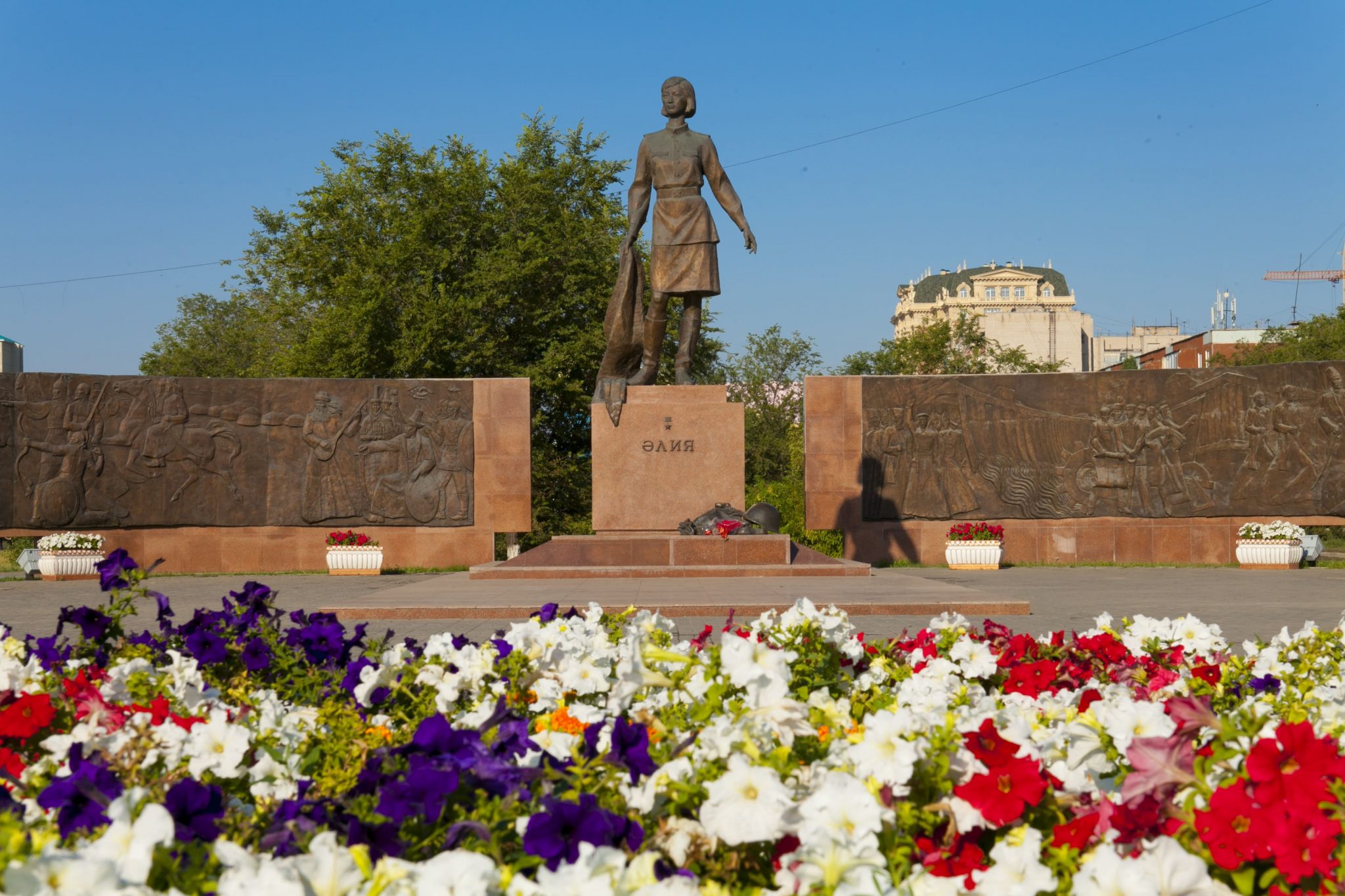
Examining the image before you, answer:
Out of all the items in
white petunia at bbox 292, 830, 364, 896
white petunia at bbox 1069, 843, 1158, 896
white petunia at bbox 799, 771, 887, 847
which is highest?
white petunia at bbox 799, 771, 887, 847

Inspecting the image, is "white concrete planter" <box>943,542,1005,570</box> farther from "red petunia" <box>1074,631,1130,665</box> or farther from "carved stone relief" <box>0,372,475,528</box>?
"red petunia" <box>1074,631,1130,665</box>

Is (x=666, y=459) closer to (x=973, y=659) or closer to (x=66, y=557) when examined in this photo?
(x=66, y=557)

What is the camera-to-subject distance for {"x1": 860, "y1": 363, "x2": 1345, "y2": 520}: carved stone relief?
778 inches

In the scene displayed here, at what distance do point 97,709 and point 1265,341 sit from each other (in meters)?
61.2

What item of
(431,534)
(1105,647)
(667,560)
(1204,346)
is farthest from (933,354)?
(1204,346)

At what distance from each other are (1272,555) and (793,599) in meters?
12.7

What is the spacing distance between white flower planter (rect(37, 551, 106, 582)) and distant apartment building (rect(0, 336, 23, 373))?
47.2 metres

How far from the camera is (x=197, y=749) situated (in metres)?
2.34

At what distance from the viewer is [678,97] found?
1375 cm

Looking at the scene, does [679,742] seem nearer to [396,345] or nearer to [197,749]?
[197,749]

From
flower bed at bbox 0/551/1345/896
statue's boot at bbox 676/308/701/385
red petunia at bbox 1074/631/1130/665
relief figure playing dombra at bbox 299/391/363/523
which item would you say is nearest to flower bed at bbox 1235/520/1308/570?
statue's boot at bbox 676/308/701/385

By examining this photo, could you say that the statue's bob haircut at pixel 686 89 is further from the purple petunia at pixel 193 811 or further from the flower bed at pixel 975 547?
the purple petunia at pixel 193 811

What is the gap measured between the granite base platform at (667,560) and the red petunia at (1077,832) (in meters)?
10.2

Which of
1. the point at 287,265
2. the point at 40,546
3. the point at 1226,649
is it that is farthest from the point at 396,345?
the point at 1226,649
